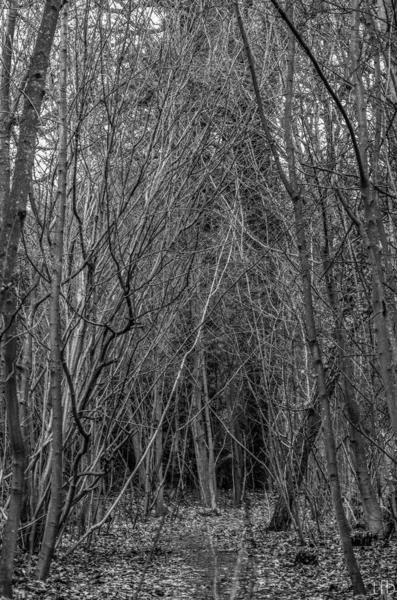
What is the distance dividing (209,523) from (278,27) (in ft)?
29.2

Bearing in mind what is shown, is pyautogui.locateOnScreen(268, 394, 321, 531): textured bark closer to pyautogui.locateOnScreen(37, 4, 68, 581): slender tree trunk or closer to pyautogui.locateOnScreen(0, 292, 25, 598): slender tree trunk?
pyautogui.locateOnScreen(37, 4, 68, 581): slender tree trunk

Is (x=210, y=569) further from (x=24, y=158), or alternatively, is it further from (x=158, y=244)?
(x=24, y=158)

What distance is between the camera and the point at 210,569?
731 centimetres

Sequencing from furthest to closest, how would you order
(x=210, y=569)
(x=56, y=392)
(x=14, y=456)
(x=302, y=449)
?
(x=302, y=449), (x=210, y=569), (x=56, y=392), (x=14, y=456)

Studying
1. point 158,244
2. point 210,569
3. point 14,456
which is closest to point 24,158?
point 14,456

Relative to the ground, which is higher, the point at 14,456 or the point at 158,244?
the point at 158,244

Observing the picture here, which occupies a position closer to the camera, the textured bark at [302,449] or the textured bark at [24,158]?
the textured bark at [24,158]

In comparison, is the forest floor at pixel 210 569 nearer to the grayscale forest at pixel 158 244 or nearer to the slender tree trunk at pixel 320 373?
the grayscale forest at pixel 158 244

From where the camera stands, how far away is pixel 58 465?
15.9 feet

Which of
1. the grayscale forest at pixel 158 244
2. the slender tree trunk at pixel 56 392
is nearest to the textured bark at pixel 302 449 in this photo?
the grayscale forest at pixel 158 244

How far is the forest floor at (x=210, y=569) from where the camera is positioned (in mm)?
5379

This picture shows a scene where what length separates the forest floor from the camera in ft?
17.6

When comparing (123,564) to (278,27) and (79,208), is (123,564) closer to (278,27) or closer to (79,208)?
(79,208)

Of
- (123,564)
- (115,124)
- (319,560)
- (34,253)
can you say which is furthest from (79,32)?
(319,560)
